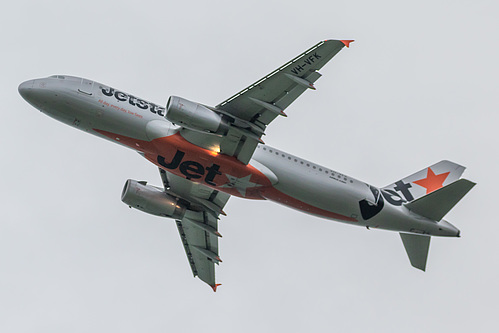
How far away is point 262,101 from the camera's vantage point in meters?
39.5

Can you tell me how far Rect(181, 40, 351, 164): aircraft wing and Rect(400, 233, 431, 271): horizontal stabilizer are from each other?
13.3 meters

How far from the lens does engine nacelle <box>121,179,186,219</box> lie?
47.4 m

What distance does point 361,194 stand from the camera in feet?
144

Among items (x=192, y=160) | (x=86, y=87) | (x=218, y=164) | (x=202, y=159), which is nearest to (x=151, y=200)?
(x=192, y=160)

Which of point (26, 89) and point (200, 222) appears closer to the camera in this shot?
point (26, 89)

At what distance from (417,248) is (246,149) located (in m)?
14.3

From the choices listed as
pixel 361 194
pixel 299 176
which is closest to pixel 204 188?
pixel 299 176

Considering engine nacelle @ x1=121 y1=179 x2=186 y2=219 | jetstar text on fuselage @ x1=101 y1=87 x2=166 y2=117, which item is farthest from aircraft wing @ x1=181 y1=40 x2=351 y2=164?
engine nacelle @ x1=121 y1=179 x2=186 y2=219

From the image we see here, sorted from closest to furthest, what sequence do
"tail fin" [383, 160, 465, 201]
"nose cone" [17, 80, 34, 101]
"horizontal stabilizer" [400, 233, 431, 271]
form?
"nose cone" [17, 80, 34, 101], "horizontal stabilizer" [400, 233, 431, 271], "tail fin" [383, 160, 465, 201]

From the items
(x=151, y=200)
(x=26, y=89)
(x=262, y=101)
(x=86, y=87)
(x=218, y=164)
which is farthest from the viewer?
(x=151, y=200)

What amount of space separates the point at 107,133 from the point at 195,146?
5.41 meters

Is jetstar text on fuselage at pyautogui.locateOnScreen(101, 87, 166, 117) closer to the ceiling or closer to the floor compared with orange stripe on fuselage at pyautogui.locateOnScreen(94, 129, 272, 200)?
closer to the ceiling

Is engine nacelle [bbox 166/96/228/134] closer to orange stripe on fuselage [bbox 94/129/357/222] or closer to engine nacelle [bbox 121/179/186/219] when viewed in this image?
orange stripe on fuselage [bbox 94/129/357/222]

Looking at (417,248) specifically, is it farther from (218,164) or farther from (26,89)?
(26,89)
